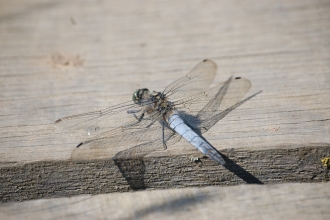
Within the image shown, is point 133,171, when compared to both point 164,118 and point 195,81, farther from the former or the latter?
point 195,81

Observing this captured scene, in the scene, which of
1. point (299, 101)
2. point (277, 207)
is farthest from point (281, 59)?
point (277, 207)

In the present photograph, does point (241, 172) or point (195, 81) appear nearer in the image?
point (241, 172)

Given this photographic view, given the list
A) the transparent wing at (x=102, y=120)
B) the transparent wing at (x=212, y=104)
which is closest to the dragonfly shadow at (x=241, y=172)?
the transparent wing at (x=212, y=104)

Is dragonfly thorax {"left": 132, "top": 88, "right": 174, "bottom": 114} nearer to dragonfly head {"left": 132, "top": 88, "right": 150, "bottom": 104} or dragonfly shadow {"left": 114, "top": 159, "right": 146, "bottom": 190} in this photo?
dragonfly head {"left": 132, "top": 88, "right": 150, "bottom": 104}

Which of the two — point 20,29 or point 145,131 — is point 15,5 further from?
point 145,131

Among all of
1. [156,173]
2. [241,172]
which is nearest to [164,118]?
[156,173]

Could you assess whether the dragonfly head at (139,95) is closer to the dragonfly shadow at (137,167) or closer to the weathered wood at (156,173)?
the dragonfly shadow at (137,167)

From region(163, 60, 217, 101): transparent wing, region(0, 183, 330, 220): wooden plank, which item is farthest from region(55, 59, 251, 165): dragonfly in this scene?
region(0, 183, 330, 220): wooden plank
